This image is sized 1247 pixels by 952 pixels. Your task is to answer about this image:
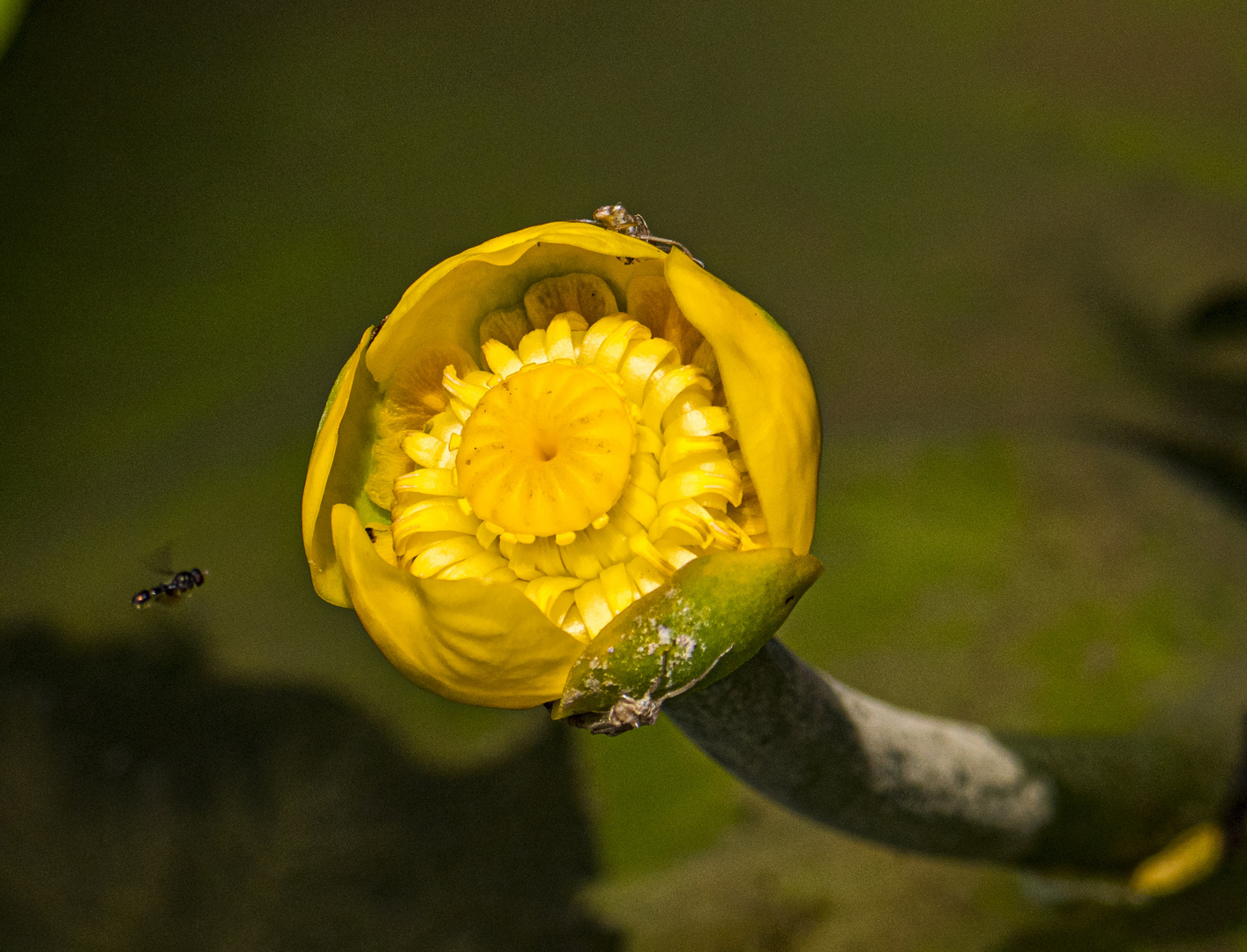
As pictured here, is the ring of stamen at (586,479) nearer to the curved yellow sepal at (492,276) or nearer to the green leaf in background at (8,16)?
the curved yellow sepal at (492,276)

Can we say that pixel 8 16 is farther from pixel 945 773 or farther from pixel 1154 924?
pixel 1154 924

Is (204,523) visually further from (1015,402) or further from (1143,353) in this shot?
(1143,353)

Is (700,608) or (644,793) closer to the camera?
(700,608)

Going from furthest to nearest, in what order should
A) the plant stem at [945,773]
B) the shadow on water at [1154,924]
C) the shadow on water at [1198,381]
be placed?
the shadow on water at [1198,381]
the shadow on water at [1154,924]
the plant stem at [945,773]

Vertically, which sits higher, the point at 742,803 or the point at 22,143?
the point at 22,143

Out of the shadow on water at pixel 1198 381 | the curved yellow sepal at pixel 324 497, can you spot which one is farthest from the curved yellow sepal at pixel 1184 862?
the curved yellow sepal at pixel 324 497

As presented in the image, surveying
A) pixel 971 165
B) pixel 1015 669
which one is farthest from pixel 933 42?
pixel 1015 669
